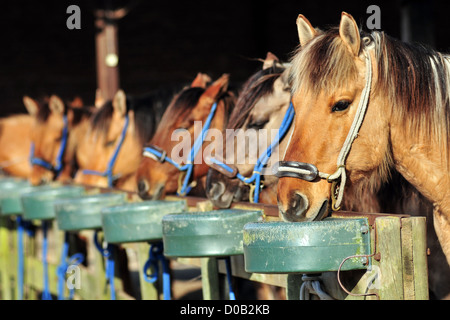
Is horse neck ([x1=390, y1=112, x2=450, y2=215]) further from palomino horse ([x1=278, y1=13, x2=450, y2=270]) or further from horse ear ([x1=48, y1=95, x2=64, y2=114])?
horse ear ([x1=48, y1=95, x2=64, y2=114])

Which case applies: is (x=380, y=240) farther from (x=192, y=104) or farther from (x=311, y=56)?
(x=192, y=104)

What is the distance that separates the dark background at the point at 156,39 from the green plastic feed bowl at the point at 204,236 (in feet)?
28.7

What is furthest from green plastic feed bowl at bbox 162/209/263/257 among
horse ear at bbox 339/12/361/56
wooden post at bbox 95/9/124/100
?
wooden post at bbox 95/9/124/100

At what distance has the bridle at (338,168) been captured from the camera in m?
2.16

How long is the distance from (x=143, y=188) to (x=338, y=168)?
69.3 inches

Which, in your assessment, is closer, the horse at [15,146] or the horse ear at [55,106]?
the horse ear at [55,106]

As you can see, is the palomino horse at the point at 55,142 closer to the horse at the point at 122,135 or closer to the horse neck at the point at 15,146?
the horse at the point at 122,135

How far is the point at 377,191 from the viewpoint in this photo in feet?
9.16

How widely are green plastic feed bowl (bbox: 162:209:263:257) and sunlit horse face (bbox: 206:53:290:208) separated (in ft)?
2.26

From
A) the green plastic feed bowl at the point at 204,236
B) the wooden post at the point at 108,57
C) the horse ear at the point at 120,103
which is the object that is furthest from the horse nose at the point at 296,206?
the wooden post at the point at 108,57

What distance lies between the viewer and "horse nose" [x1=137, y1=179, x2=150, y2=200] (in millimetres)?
3762

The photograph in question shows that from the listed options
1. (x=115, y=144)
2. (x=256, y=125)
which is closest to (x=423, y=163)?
(x=256, y=125)

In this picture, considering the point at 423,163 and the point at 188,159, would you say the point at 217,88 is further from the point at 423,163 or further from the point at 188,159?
the point at 423,163

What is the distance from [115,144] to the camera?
544 centimetres
